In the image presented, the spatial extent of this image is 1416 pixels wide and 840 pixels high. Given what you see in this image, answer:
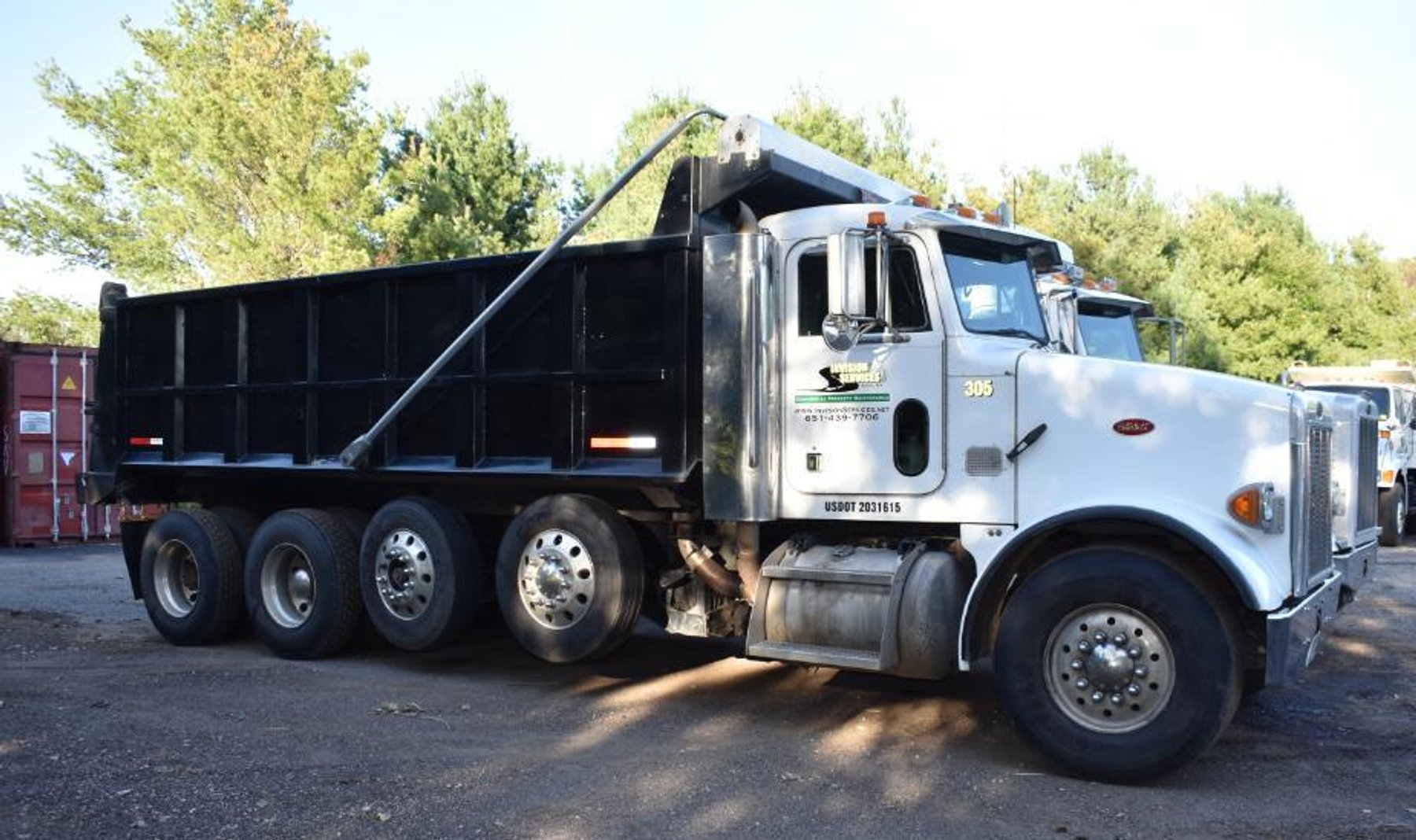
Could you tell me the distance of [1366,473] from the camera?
7.45m

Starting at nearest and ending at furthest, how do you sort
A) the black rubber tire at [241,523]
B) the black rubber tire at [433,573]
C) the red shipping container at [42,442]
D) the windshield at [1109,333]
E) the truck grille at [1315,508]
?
the truck grille at [1315,508]
the black rubber tire at [433,573]
the windshield at [1109,333]
the black rubber tire at [241,523]
the red shipping container at [42,442]

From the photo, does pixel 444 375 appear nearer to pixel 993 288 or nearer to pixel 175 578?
pixel 175 578

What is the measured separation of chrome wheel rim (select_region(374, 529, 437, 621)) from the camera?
8266 mm

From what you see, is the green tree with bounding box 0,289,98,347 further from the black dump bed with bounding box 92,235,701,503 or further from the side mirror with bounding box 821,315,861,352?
the side mirror with bounding box 821,315,861,352

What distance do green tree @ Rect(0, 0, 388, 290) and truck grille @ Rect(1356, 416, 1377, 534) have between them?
2047 centimetres

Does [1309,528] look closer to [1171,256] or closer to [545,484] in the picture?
[545,484]

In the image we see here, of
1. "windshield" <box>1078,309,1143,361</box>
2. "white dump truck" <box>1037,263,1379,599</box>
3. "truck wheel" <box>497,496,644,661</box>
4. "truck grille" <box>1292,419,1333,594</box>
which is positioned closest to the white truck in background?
"windshield" <box>1078,309,1143,361</box>

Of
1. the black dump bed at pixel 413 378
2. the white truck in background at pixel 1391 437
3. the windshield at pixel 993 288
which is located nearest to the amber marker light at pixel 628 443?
the black dump bed at pixel 413 378

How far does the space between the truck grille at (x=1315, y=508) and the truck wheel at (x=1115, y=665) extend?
2.22ft

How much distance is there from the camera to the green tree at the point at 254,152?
24.6 meters

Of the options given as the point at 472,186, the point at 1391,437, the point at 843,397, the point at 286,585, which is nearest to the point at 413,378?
the point at 286,585

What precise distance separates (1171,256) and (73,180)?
108 feet

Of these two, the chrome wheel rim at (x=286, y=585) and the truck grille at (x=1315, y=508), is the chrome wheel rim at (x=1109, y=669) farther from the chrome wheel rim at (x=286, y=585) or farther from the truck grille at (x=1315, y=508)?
the chrome wheel rim at (x=286, y=585)

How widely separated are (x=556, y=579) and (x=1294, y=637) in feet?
13.7
